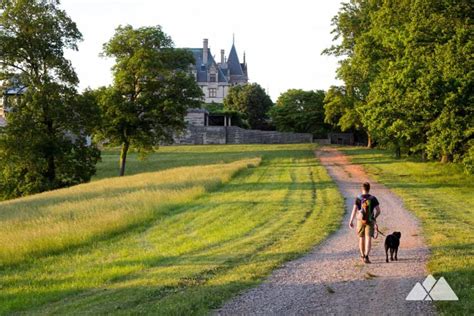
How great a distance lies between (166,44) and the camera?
142 feet

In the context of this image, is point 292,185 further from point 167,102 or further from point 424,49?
point 167,102

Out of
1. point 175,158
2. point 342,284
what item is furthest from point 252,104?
point 342,284

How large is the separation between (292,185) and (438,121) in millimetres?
7951

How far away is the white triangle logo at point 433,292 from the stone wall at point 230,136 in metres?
78.0

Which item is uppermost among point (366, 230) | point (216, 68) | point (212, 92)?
point (216, 68)

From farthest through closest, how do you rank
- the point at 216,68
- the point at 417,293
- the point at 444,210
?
the point at 216,68 < the point at 444,210 < the point at 417,293

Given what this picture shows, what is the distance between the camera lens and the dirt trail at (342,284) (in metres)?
7.93

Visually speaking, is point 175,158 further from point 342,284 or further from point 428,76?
point 342,284

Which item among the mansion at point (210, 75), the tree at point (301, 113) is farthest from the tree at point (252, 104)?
the mansion at point (210, 75)

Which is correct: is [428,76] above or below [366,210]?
above

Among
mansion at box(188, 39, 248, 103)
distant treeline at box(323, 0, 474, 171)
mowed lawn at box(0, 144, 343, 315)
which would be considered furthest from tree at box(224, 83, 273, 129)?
mowed lawn at box(0, 144, 343, 315)

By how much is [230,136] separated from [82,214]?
68430 mm

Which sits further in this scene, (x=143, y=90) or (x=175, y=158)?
(x=175, y=158)

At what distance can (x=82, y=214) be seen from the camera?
19.3 m
